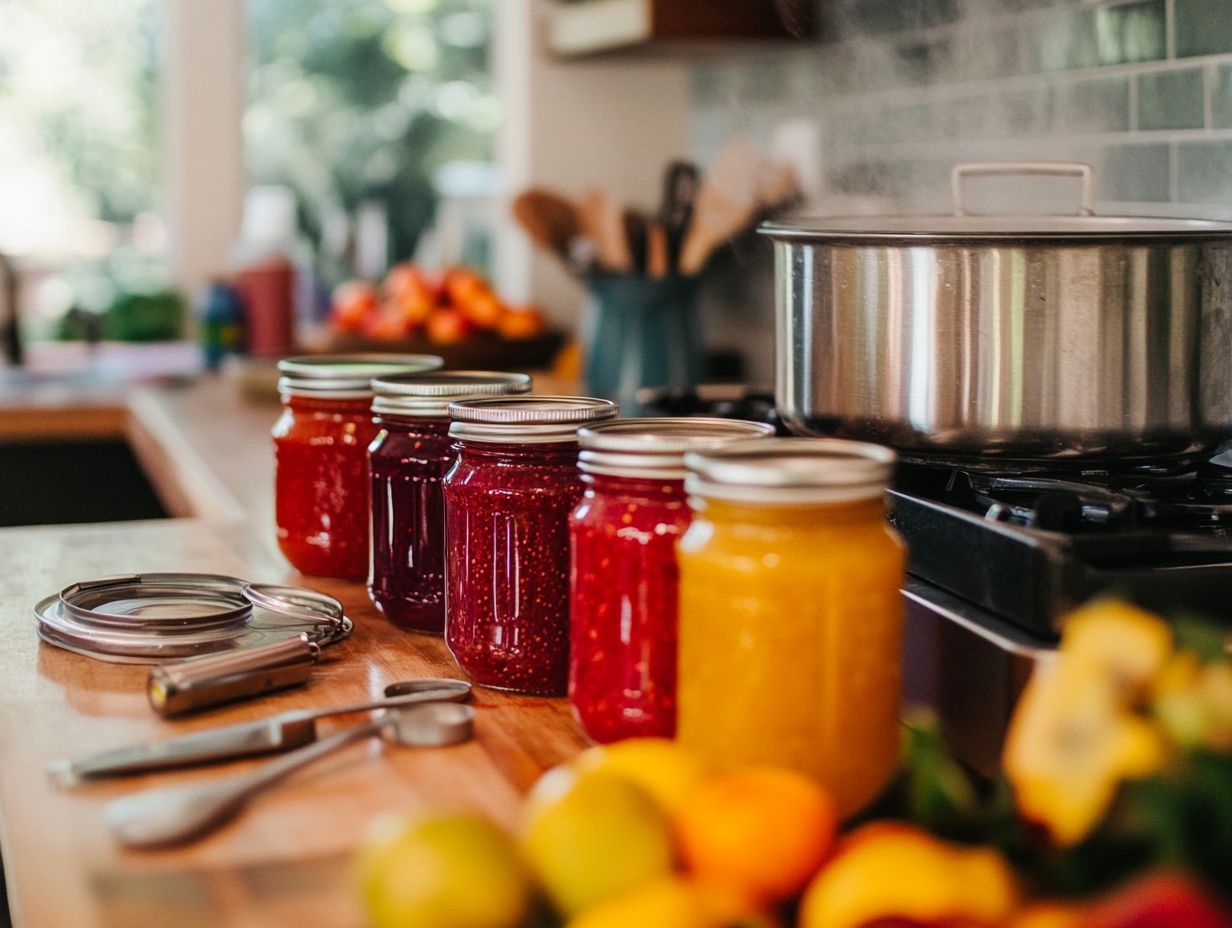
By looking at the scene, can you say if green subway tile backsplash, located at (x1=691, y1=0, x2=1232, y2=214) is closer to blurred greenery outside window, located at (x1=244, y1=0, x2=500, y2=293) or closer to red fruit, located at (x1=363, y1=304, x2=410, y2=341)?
red fruit, located at (x1=363, y1=304, x2=410, y2=341)

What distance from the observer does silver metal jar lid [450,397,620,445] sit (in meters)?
0.90

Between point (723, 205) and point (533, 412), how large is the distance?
1.60 meters

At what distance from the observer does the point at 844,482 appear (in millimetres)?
697

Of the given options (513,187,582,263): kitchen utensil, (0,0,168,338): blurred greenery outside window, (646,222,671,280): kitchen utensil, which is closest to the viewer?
(646,222,671,280): kitchen utensil

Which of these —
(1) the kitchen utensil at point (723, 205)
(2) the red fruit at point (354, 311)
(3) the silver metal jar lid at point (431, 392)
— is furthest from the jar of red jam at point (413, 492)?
(2) the red fruit at point (354, 311)

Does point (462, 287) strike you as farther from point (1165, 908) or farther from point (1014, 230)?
point (1165, 908)

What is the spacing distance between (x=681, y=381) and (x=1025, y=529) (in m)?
1.68

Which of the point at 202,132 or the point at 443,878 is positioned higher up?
Result: the point at 202,132

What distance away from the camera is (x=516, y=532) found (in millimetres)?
912

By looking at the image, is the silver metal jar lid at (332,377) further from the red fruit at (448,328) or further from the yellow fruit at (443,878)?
the red fruit at (448,328)

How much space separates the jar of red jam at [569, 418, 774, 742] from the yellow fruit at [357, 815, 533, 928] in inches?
9.4

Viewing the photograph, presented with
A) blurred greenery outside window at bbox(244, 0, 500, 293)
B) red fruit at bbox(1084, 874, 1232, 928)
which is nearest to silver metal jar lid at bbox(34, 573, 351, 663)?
red fruit at bbox(1084, 874, 1232, 928)

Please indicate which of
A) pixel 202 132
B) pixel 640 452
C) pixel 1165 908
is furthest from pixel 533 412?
pixel 202 132

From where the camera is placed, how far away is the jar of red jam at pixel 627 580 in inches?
31.7
